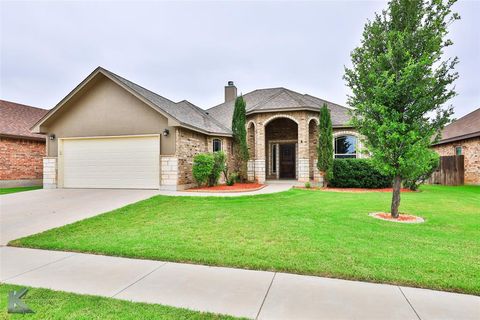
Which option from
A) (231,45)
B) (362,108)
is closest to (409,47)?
(362,108)

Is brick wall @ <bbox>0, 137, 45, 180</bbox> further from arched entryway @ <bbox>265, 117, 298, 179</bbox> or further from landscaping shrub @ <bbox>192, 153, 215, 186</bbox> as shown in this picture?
arched entryway @ <bbox>265, 117, 298, 179</bbox>

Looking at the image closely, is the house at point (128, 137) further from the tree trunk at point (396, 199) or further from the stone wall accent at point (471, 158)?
the tree trunk at point (396, 199)

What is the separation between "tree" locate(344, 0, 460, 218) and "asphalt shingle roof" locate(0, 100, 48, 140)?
18.4 metres

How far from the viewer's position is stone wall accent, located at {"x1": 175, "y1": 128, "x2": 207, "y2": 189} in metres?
11.8

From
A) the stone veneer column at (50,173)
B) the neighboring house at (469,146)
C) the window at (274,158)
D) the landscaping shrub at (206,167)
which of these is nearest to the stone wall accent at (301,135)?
the window at (274,158)

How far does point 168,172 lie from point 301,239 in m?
8.41

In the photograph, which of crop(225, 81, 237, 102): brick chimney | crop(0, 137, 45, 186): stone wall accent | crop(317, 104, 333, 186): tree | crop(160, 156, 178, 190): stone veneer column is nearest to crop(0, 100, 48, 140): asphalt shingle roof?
crop(0, 137, 45, 186): stone wall accent

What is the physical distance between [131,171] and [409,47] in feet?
39.5

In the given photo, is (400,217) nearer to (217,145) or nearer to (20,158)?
(217,145)

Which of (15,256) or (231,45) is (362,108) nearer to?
(15,256)

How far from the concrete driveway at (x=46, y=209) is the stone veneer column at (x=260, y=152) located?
7.10 m

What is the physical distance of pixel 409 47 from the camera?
6492 millimetres

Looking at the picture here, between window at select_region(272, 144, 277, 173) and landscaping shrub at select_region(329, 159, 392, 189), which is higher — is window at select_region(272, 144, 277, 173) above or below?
above

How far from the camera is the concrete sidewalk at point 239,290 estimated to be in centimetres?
253
